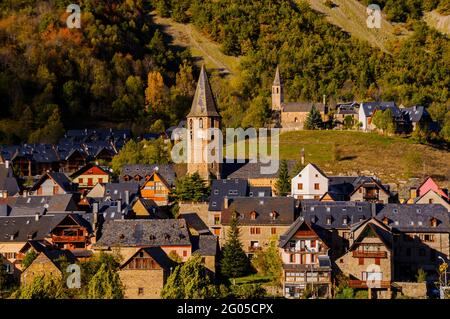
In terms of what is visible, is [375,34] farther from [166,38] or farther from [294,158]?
[294,158]

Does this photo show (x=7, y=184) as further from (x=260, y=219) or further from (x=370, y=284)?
(x=370, y=284)

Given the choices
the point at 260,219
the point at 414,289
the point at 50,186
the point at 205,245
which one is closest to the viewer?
the point at 414,289

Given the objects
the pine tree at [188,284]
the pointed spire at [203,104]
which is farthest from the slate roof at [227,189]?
the pine tree at [188,284]

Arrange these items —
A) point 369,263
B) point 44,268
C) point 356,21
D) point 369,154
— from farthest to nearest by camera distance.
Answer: point 356,21 < point 369,154 < point 369,263 < point 44,268

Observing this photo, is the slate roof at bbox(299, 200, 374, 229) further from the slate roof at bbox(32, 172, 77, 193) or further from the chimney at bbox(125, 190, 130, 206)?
the slate roof at bbox(32, 172, 77, 193)

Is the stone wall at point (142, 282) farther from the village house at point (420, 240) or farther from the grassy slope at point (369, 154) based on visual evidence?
the grassy slope at point (369, 154)

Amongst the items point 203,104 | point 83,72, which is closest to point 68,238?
point 203,104

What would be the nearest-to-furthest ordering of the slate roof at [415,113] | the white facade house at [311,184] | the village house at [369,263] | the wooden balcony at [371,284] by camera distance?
the wooden balcony at [371,284], the village house at [369,263], the white facade house at [311,184], the slate roof at [415,113]

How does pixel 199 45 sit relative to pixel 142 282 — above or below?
above
